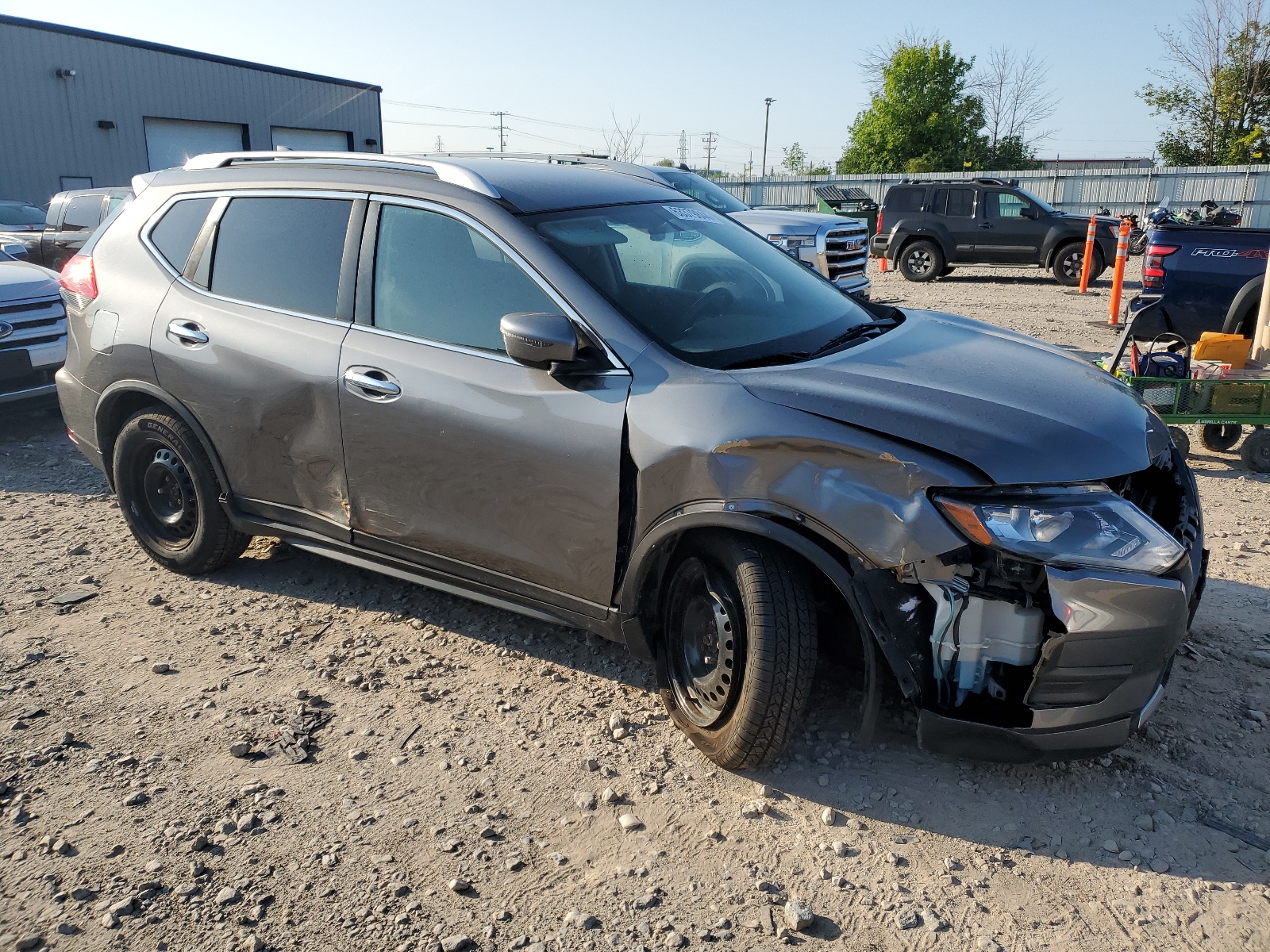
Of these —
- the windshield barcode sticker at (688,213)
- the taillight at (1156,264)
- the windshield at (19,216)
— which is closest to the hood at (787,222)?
the taillight at (1156,264)

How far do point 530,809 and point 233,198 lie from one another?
301cm

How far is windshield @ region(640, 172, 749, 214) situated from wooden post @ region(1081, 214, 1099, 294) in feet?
24.3

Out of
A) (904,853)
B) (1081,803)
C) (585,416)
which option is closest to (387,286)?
(585,416)

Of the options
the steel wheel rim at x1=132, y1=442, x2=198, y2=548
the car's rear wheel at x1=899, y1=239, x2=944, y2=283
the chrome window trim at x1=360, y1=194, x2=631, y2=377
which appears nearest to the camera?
the chrome window trim at x1=360, y1=194, x2=631, y2=377

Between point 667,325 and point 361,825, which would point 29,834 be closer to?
point 361,825

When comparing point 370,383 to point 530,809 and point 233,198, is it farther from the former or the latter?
point 530,809

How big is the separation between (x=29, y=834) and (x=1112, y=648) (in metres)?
3.20

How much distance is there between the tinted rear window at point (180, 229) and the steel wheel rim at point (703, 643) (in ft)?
9.33

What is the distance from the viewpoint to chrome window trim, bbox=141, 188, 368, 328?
3.92 m

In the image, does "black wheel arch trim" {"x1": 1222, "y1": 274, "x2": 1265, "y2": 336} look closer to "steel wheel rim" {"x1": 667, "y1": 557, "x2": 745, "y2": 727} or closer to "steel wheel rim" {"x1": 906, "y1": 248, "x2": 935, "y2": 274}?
"steel wheel rim" {"x1": 667, "y1": 557, "x2": 745, "y2": 727}

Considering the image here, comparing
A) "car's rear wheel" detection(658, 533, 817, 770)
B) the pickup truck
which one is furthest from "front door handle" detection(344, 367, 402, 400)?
the pickup truck

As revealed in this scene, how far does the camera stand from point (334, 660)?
157 inches

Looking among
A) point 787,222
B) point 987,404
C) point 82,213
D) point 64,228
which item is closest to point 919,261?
point 787,222

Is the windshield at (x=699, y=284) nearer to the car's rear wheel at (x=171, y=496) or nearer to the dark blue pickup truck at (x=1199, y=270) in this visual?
the car's rear wheel at (x=171, y=496)
